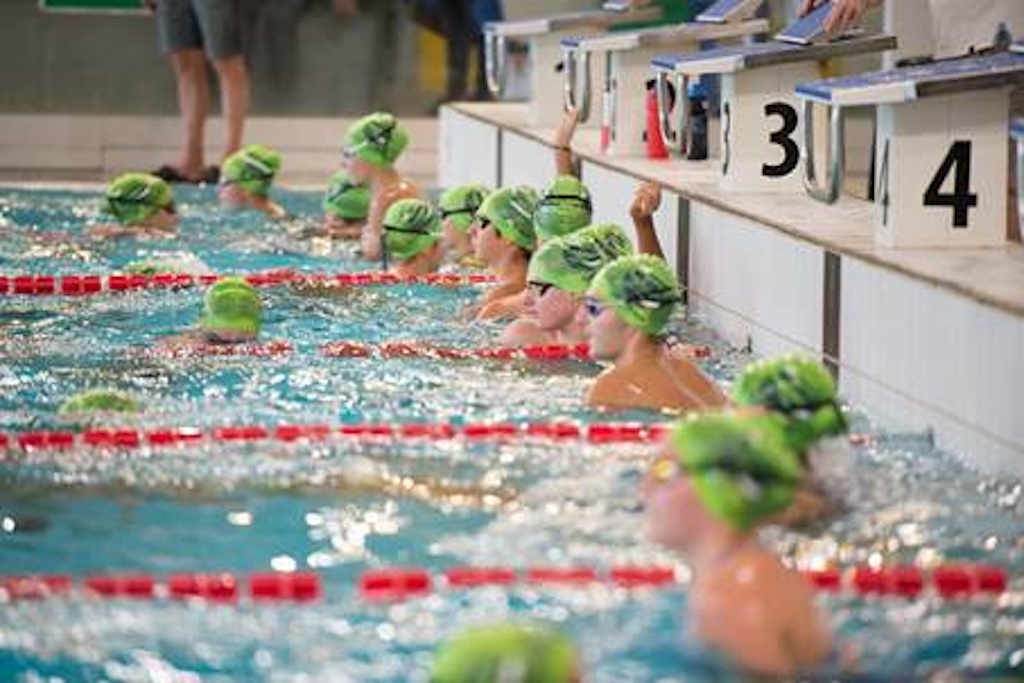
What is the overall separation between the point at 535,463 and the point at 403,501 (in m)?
0.44

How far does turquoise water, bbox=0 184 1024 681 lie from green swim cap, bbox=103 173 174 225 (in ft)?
9.45

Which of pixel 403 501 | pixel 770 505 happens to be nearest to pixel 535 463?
pixel 403 501

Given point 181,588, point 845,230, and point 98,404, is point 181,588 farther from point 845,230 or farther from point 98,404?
point 845,230

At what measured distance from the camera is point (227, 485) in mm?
5453

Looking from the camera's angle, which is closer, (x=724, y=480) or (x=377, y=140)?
(x=724, y=480)

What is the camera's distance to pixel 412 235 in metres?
8.95

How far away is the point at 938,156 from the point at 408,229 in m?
2.85

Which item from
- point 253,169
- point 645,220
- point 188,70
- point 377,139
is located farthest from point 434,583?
point 188,70

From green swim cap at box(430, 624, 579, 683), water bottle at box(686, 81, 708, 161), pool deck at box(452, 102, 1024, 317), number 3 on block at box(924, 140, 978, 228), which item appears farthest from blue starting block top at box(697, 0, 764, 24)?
green swim cap at box(430, 624, 579, 683)

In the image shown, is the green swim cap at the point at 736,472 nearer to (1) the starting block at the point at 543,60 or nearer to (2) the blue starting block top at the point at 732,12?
(2) the blue starting block top at the point at 732,12

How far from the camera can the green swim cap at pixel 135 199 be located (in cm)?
1059

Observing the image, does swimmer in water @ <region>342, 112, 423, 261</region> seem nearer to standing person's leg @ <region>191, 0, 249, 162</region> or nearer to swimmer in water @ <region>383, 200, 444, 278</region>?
swimmer in water @ <region>383, 200, 444, 278</region>

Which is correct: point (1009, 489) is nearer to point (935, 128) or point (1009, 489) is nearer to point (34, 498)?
point (935, 128)

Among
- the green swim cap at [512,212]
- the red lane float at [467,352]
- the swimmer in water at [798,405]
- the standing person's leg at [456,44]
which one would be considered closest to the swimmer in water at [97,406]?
the red lane float at [467,352]
